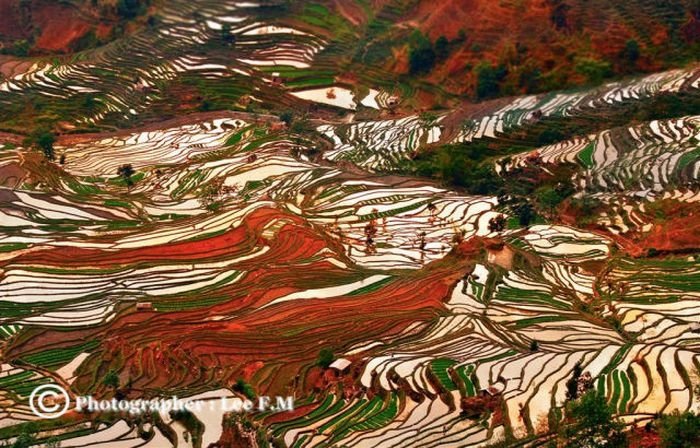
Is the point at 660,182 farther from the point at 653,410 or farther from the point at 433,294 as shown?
the point at 653,410

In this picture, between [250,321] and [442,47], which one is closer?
[250,321]

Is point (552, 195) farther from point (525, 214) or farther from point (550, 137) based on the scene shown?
point (550, 137)

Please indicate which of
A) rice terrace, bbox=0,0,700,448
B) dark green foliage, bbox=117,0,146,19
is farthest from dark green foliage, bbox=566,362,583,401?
dark green foliage, bbox=117,0,146,19

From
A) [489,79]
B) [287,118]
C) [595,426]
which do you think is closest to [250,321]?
[595,426]

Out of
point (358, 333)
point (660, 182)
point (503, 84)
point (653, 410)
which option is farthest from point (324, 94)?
point (653, 410)

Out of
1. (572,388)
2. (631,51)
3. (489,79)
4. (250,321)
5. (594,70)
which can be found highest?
(489,79)

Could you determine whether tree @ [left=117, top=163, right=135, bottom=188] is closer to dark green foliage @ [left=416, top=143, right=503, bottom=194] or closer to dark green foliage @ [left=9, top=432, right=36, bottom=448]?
dark green foliage @ [left=416, top=143, right=503, bottom=194]
